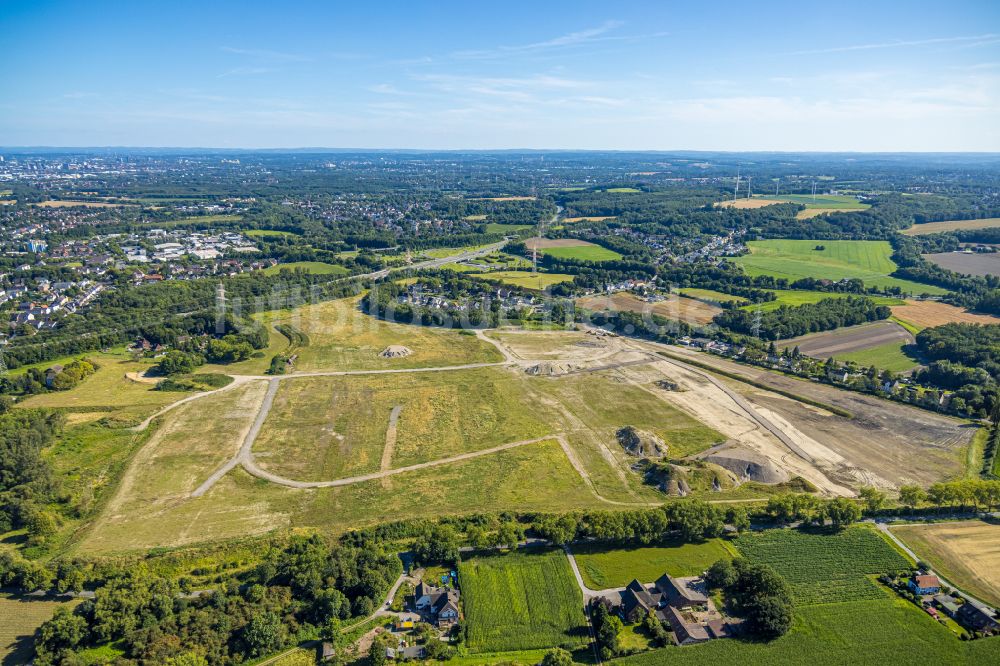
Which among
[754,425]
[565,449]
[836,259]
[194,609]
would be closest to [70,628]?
[194,609]

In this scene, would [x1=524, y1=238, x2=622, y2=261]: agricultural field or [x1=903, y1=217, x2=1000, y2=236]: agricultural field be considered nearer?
[x1=524, y1=238, x2=622, y2=261]: agricultural field

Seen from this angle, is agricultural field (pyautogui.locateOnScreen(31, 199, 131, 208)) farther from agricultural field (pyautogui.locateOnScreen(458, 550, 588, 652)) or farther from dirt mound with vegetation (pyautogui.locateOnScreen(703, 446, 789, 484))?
dirt mound with vegetation (pyautogui.locateOnScreen(703, 446, 789, 484))

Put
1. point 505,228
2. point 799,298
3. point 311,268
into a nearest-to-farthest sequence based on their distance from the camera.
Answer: point 799,298
point 311,268
point 505,228

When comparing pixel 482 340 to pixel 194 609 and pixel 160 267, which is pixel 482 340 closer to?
pixel 194 609

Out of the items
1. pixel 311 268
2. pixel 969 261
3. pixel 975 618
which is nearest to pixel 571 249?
pixel 311 268

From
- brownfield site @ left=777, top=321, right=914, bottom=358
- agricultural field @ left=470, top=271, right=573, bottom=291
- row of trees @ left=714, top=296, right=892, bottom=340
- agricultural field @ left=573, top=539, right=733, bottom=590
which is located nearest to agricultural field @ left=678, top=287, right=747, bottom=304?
row of trees @ left=714, top=296, right=892, bottom=340

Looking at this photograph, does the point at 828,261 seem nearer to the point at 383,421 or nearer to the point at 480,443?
the point at 480,443
